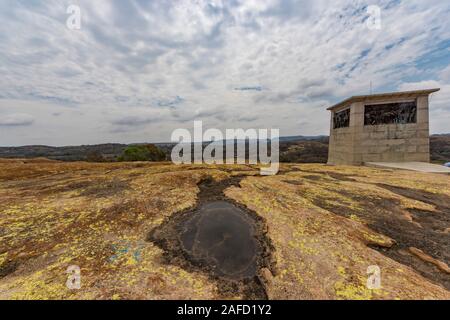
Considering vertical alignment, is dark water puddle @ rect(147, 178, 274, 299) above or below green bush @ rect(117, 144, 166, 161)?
below

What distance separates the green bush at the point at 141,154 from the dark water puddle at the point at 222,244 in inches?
1789

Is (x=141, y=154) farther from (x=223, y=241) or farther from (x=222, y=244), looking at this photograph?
(x=222, y=244)

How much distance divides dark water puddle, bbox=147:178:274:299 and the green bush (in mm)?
45430

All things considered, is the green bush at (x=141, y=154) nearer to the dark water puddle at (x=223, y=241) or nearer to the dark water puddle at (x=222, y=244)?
the dark water puddle at (x=222, y=244)

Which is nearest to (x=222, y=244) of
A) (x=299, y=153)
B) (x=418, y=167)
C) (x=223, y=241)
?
(x=223, y=241)

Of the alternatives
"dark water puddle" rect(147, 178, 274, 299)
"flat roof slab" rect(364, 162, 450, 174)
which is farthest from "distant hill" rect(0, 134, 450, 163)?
"dark water puddle" rect(147, 178, 274, 299)

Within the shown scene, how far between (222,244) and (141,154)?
48.9 meters

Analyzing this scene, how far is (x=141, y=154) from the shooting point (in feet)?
159

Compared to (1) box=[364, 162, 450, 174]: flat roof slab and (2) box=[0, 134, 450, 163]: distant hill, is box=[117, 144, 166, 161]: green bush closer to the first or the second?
(2) box=[0, 134, 450, 163]: distant hill

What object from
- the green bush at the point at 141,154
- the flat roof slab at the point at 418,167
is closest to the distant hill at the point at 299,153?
the green bush at the point at 141,154

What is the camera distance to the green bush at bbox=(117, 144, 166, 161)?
152ft

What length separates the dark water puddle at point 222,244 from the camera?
3771mm

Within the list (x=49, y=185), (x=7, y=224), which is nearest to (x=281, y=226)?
(x=7, y=224)

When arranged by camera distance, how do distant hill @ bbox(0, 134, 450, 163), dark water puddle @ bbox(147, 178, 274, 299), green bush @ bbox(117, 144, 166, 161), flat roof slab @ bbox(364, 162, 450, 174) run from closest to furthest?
dark water puddle @ bbox(147, 178, 274, 299)
flat roof slab @ bbox(364, 162, 450, 174)
distant hill @ bbox(0, 134, 450, 163)
green bush @ bbox(117, 144, 166, 161)
